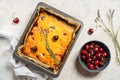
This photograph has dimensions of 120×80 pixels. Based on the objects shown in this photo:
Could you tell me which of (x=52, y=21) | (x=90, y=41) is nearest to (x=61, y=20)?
(x=52, y=21)

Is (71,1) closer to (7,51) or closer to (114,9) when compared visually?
(114,9)

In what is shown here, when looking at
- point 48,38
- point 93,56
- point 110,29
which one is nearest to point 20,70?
point 48,38

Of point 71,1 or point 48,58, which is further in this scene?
point 71,1

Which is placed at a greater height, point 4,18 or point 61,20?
point 61,20

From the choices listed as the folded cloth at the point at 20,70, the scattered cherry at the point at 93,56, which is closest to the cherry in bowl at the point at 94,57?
the scattered cherry at the point at 93,56

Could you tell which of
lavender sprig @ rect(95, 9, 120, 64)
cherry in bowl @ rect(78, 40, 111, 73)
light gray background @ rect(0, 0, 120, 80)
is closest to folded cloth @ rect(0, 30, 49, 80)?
light gray background @ rect(0, 0, 120, 80)

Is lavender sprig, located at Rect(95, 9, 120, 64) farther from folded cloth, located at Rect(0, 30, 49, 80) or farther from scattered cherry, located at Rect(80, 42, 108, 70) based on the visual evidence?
folded cloth, located at Rect(0, 30, 49, 80)

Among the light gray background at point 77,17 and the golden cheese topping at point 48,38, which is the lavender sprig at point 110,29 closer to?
the light gray background at point 77,17
